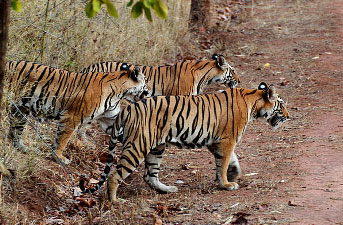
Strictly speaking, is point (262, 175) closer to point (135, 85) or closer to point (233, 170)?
point (233, 170)

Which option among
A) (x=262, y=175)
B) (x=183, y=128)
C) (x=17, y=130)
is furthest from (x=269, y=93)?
(x=17, y=130)

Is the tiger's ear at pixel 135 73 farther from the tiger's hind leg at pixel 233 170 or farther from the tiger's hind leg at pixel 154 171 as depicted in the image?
the tiger's hind leg at pixel 233 170

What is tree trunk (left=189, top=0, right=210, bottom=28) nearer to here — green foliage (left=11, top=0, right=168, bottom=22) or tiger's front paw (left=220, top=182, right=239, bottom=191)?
tiger's front paw (left=220, top=182, right=239, bottom=191)

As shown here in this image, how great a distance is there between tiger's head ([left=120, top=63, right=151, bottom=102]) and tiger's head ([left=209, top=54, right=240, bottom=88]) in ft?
4.68

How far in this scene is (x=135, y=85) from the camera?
25.7 ft

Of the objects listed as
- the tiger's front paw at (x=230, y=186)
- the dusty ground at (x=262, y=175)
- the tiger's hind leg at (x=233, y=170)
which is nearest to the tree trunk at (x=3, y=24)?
the dusty ground at (x=262, y=175)

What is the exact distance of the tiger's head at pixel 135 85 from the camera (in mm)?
7770

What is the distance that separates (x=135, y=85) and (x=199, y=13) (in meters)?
6.84

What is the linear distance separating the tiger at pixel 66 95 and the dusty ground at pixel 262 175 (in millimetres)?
488

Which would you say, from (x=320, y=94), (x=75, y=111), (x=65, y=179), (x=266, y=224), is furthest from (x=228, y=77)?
(x=266, y=224)

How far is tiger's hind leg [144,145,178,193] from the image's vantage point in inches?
263

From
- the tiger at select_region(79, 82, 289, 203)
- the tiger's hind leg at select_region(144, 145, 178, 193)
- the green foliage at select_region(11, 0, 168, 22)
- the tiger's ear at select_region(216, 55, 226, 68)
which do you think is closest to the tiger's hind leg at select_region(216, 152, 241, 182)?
the tiger at select_region(79, 82, 289, 203)

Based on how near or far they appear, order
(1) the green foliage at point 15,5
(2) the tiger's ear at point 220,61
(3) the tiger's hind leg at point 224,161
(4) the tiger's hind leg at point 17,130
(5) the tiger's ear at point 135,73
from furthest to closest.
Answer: (2) the tiger's ear at point 220,61, (5) the tiger's ear at point 135,73, (4) the tiger's hind leg at point 17,130, (3) the tiger's hind leg at point 224,161, (1) the green foliage at point 15,5

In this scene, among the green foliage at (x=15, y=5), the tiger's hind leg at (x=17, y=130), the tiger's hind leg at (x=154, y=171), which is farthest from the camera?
the tiger's hind leg at (x=17, y=130)
